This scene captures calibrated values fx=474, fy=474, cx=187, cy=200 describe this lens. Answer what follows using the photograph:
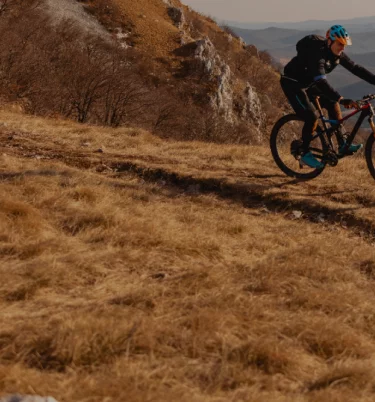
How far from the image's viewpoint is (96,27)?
67.1 metres

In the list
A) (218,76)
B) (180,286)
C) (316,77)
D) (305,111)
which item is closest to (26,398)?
(180,286)

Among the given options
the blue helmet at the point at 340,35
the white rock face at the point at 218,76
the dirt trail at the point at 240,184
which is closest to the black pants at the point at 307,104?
the blue helmet at the point at 340,35

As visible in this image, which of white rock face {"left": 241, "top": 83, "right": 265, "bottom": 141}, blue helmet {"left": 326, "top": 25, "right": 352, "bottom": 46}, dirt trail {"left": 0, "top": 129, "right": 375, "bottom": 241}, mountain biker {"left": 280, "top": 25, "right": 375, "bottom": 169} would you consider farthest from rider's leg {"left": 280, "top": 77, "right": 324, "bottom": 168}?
white rock face {"left": 241, "top": 83, "right": 265, "bottom": 141}

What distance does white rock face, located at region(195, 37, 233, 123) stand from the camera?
67.1 metres

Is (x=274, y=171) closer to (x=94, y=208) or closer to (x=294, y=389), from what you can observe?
(x=94, y=208)

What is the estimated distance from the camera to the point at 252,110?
241ft

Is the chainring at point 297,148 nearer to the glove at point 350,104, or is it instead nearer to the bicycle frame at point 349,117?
the bicycle frame at point 349,117

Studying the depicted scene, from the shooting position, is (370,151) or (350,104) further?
(370,151)

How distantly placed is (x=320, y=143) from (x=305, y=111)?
63 cm

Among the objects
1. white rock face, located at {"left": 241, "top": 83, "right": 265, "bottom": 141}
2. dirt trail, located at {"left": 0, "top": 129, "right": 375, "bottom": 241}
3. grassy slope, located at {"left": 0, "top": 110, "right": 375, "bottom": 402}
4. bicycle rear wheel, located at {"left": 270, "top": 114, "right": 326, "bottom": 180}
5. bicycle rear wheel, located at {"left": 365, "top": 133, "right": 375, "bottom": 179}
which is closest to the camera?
grassy slope, located at {"left": 0, "top": 110, "right": 375, "bottom": 402}

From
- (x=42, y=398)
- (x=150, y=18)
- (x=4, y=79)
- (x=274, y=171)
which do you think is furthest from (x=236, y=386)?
(x=150, y=18)

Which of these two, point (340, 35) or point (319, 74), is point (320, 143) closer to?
point (319, 74)

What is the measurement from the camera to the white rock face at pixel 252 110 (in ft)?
238

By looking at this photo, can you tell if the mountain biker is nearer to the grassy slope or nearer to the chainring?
the chainring
